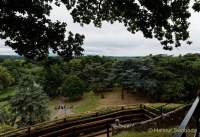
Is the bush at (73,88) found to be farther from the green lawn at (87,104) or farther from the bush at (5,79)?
the bush at (5,79)

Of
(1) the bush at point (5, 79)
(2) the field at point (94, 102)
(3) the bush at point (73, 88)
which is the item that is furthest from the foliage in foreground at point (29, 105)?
(1) the bush at point (5, 79)

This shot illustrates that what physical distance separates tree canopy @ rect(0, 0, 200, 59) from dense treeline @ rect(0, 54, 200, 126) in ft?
75.8

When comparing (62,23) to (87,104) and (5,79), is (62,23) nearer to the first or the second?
(87,104)

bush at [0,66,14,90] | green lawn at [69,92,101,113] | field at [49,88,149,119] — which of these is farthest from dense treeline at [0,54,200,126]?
bush at [0,66,14,90]

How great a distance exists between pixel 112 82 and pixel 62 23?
163 feet

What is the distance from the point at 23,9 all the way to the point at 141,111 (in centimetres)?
1241

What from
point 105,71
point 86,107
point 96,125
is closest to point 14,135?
point 96,125

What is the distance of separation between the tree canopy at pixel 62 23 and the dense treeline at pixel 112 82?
2310 cm

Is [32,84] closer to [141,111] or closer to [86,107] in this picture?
[86,107]

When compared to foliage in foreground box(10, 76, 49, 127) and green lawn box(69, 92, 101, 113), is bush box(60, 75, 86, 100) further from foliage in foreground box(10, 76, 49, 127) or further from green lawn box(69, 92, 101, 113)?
foliage in foreground box(10, 76, 49, 127)

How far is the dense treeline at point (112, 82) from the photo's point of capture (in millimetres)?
40406

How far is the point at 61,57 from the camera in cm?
796

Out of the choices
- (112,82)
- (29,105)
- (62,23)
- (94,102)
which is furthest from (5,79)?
(62,23)

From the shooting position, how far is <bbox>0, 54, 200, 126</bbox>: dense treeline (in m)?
40.4
